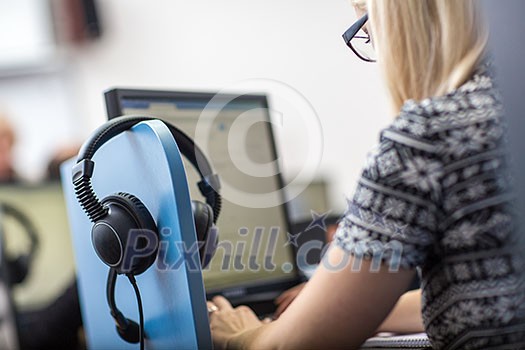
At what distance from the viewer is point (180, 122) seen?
99cm

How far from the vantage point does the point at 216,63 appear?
2.71 metres

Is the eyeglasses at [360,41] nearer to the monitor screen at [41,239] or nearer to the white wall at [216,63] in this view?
the white wall at [216,63]

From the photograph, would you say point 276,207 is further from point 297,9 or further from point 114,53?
point 114,53

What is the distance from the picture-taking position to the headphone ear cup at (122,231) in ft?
2.18

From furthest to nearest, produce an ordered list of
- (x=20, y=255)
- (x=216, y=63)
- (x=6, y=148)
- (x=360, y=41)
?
(x=216, y=63), (x=6, y=148), (x=20, y=255), (x=360, y=41)

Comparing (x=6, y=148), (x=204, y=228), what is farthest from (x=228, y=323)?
(x=6, y=148)

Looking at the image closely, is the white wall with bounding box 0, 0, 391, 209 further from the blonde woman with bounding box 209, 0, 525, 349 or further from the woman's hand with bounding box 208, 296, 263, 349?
the blonde woman with bounding box 209, 0, 525, 349

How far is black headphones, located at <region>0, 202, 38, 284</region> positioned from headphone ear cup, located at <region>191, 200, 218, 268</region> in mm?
660

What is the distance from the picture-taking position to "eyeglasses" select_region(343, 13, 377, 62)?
73 cm

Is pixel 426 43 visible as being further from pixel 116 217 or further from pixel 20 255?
pixel 20 255

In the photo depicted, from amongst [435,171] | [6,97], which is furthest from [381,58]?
[6,97]

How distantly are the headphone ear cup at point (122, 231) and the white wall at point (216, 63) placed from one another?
24.8 inches

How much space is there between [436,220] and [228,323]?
0.94 ft

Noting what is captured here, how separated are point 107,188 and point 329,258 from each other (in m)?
0.26
